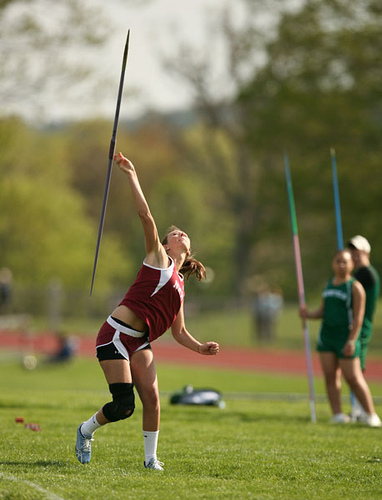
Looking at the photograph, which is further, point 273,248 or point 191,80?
point 273,248

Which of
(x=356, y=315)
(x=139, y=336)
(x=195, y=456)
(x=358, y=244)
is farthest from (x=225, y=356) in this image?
(x=139, y=336)

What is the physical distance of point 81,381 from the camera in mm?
22156

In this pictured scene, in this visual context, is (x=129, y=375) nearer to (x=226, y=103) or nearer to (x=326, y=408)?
(x=326, y=408)

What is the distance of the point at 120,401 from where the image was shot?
684 centimetres

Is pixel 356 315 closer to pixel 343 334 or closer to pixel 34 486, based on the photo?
pixel 343 334

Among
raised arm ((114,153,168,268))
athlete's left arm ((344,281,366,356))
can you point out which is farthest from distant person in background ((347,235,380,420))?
raised arm ((114,153,168,268))

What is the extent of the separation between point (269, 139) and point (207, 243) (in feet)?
76.4

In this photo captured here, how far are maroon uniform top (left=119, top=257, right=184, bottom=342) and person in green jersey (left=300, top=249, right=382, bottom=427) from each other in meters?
3.95

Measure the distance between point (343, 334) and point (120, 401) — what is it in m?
4.47

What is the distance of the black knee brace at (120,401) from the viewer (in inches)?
269

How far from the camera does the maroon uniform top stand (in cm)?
694

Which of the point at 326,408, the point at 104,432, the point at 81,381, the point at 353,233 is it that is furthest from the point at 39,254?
the point at 104,432

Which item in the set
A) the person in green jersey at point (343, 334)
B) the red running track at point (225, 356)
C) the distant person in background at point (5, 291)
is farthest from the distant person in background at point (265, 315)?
the person in green jersey at point (343, 334)

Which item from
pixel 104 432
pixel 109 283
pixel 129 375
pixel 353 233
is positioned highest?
pixel 129 375
